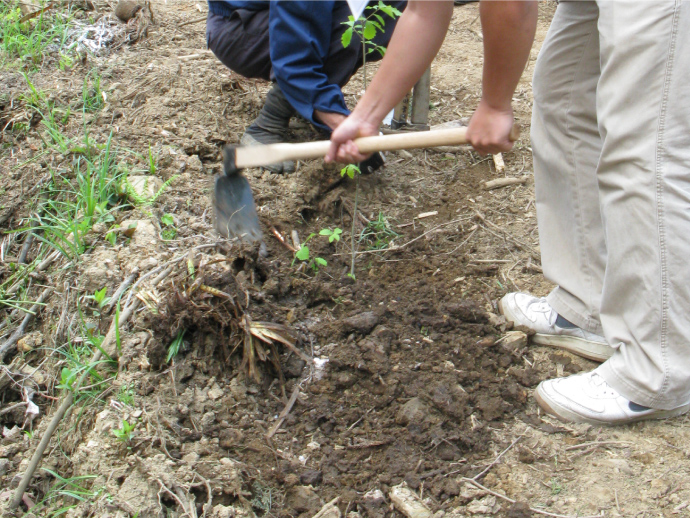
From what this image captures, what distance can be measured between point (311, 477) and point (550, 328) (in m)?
1.13

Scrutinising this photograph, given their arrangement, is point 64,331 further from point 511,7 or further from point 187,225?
point 511,7

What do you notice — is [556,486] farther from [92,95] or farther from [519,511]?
[92,95]

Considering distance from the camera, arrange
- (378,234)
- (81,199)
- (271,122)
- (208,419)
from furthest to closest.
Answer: (271,122)
(378,234)
(81,199)
(208,419)

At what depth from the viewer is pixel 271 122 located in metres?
3.24

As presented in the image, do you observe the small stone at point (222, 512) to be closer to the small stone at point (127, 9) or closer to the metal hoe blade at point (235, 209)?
the metal hoe blade at point (235, 209)

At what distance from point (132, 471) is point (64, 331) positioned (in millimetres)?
835

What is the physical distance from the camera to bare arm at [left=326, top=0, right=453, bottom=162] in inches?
68.4

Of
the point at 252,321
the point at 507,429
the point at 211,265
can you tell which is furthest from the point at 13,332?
the point at 507,429

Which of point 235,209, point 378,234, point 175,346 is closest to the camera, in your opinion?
point 175,346

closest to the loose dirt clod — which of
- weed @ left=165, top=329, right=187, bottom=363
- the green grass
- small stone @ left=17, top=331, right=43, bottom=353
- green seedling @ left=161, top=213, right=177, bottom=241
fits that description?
the green grass

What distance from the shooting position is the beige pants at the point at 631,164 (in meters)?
1.56

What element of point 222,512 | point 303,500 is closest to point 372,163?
point 303,500

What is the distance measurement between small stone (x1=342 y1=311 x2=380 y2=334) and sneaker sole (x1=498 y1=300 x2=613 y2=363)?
1.90ft

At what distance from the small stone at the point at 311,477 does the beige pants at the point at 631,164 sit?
1003mm
